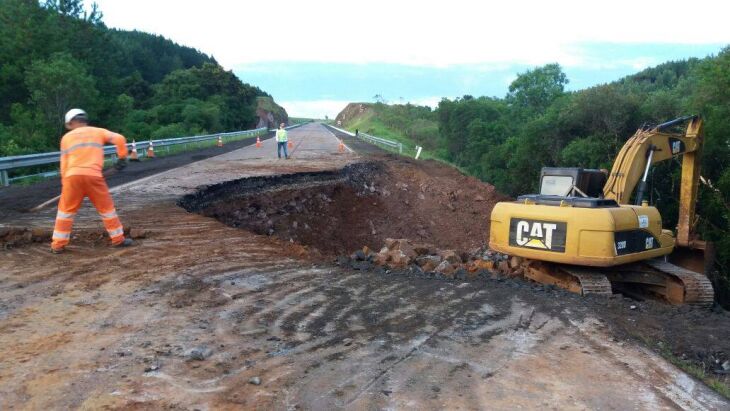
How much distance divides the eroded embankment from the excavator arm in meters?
7.13

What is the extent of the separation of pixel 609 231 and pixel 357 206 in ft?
36.5

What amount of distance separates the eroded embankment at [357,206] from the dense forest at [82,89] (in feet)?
33.0

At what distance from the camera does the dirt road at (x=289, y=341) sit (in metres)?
3.76

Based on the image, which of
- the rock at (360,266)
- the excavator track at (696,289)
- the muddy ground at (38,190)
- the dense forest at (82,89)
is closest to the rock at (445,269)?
the rock at (360,266)

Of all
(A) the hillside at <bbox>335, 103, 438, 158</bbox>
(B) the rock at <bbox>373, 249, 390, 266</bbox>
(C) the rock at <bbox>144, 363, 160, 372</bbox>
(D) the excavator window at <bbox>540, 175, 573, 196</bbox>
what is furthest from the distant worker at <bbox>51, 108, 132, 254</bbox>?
(A) the hillside at <bbox>335, 103, 438, 158</bbox>

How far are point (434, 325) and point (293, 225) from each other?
975 centimetres

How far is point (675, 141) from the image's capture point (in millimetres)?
9758

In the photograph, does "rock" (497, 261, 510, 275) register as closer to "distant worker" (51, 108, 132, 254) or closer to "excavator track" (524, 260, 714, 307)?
"excavator track" (524, 260, 714, 307)

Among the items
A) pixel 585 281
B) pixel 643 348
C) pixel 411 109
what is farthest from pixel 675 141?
pixel 411 109

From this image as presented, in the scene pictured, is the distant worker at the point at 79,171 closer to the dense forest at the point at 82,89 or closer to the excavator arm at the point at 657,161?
the excavator arm at the point at 657,161

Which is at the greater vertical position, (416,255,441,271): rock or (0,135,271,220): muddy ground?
(0,135,271,220): muddy ground

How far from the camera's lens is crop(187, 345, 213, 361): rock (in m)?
4.22

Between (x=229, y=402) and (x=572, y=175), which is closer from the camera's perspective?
(x=229, y=402)

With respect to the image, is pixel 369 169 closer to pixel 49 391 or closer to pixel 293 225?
pixel 293 225
